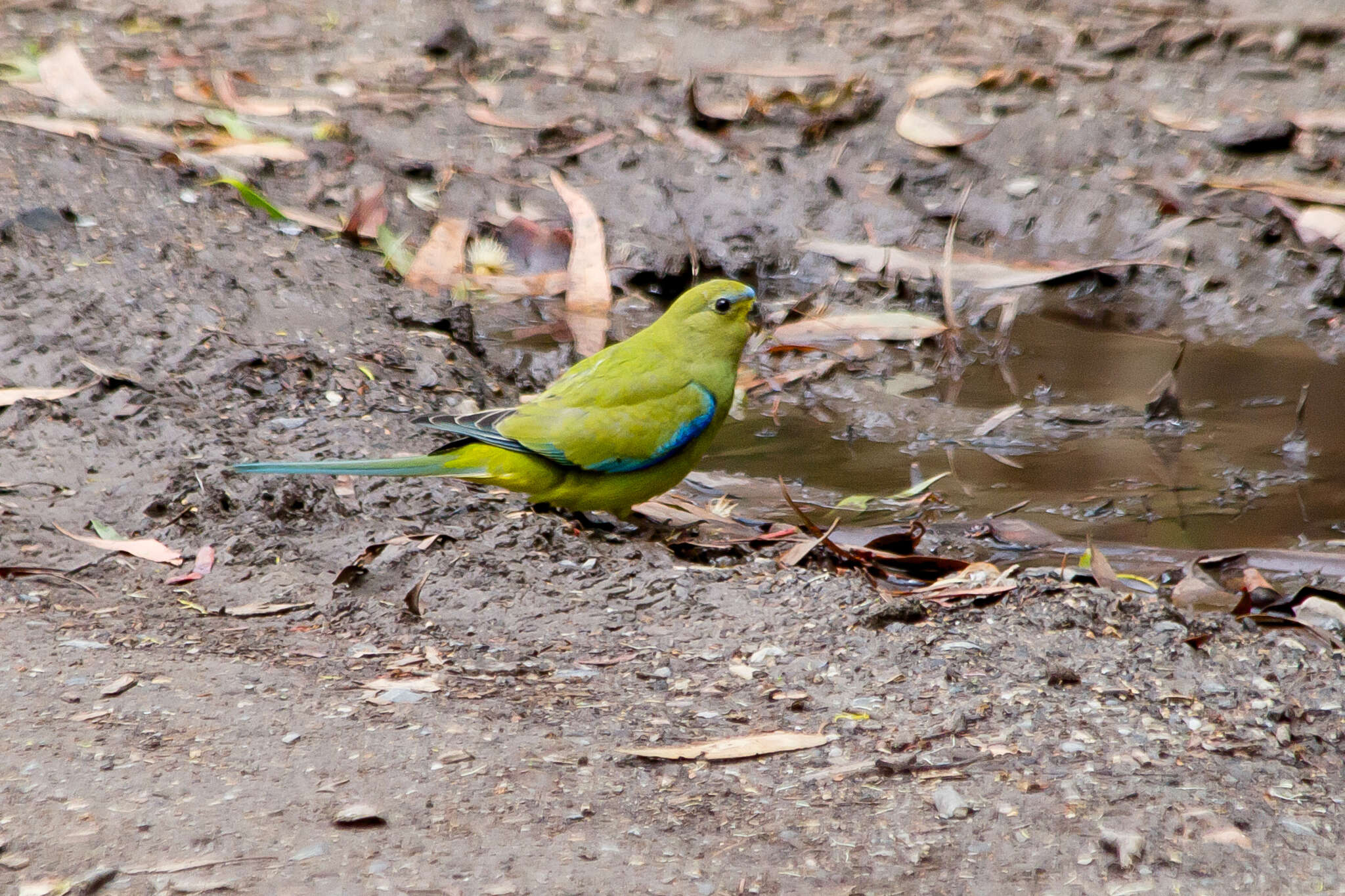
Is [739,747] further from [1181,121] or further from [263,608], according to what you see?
[1181,121]

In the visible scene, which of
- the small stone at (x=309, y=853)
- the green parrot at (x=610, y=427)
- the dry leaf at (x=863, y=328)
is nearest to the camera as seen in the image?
the small stone at (x=309, y=853)

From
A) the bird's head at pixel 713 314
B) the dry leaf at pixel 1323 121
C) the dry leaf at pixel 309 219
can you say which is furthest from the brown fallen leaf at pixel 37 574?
the dry leaf at pixel 1323 121

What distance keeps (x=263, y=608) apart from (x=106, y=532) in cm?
75

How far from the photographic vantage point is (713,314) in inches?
207

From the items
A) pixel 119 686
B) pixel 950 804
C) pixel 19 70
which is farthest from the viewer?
pixel 19 70

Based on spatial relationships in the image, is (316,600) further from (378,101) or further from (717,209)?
(378,101)

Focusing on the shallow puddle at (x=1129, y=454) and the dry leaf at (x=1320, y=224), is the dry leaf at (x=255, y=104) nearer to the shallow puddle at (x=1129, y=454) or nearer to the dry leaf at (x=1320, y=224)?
the shallow puddle at (x=1129, y=454)

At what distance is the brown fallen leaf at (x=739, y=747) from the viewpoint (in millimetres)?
3221

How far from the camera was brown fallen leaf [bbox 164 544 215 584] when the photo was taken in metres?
4.22

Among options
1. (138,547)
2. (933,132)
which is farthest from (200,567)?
(933,132)

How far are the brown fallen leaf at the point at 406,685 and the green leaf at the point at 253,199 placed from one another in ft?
13.1

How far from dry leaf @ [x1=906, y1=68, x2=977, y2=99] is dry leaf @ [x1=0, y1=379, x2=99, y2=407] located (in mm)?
5633

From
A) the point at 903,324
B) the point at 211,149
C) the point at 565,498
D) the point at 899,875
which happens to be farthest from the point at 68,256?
the point at 899,875

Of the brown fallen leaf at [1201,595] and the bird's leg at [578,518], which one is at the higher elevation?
the bird's leg at [578,518]
